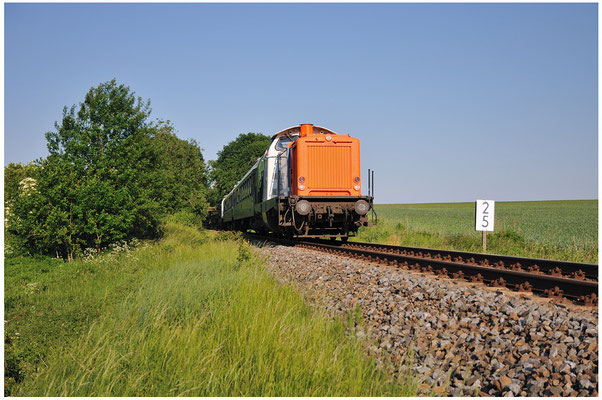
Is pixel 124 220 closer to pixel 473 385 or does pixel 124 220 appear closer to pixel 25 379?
pixel 25 379

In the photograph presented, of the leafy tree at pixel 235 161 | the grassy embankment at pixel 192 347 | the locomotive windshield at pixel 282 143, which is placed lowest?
the grassy embankment at pixel 192 347

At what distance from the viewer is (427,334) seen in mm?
4625

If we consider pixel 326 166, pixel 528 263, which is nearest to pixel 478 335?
pixel 528 263

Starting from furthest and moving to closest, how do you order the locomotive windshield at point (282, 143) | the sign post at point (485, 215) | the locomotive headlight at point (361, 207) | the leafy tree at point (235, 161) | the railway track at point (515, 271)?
the leafy tree at point (235, 161)
the locomotive windshield at point (282, 143)
the locomotive headlight at point (361, 207)
the sign post at point (485, 215)
the railway track at point (515, 271)

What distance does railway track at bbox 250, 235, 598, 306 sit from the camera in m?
5.21

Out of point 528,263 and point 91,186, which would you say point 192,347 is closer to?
point 528,263

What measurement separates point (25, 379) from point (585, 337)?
19.3 ft

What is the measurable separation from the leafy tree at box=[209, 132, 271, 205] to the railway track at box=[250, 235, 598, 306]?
40365mm

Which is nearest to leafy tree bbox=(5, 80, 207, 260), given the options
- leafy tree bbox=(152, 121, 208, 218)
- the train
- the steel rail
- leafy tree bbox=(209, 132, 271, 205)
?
leafy tree bbox=(152, 121, 208, 218)

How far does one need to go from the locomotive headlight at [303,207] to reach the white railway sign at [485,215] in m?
4.72

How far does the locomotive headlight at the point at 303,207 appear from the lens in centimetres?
1163

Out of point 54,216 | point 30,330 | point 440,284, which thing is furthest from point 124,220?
point 440,284

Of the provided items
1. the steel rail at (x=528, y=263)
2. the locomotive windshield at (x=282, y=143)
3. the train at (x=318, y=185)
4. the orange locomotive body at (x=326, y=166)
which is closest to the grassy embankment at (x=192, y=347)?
the steel rail at (x=528, y=263)

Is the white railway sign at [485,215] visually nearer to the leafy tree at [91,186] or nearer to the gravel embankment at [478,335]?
the gravel embankment at [478,335]
